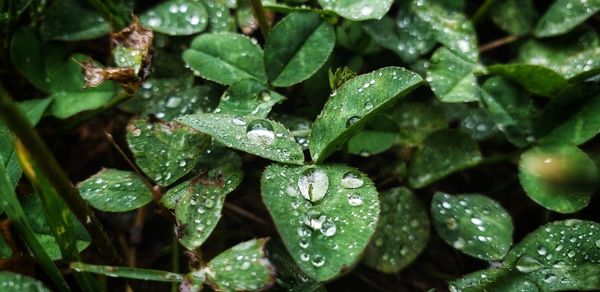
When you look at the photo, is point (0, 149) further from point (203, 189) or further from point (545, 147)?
point (545, 147)

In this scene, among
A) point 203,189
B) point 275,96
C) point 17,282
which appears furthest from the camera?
point 275,96

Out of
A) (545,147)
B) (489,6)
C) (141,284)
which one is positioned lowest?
(141,284)

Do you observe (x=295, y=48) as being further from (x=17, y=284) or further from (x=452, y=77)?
(x=17, y=284)

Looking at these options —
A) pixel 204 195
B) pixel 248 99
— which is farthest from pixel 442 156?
pixel 204 195

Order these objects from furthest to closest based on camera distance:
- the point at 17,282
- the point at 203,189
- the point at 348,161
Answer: the point at 348,161
the point at 203,189
the point at 17,282

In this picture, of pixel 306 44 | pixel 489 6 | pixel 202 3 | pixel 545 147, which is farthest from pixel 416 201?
pixel 202 3

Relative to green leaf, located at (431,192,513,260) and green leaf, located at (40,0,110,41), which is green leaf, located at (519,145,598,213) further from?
green leaf, located at (40,0,110,41)

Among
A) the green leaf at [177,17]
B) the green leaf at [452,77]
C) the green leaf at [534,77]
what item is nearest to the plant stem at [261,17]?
the green leaf at [177,17]

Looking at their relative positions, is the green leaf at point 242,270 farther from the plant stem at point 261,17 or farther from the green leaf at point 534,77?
the green leaf at point 534,77
